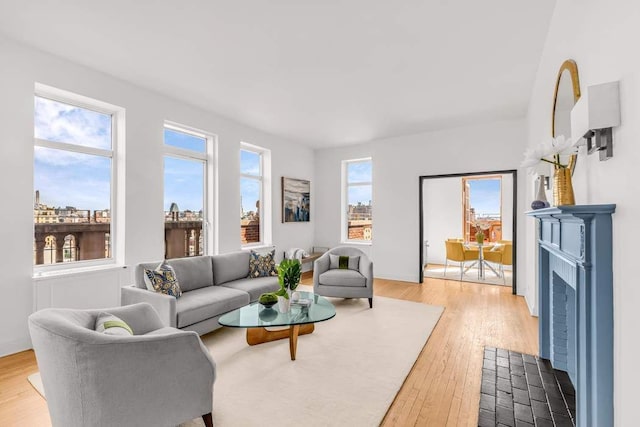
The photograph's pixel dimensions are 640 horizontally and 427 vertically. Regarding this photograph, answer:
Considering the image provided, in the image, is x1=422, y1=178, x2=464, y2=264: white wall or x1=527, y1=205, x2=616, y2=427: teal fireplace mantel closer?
x1=527, y1=205, x2=616, y2=427: teal fireplace mantel

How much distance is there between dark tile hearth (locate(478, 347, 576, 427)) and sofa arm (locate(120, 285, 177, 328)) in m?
2.62

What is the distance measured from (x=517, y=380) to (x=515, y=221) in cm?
340

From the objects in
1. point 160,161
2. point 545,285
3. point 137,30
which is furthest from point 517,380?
point 160,161

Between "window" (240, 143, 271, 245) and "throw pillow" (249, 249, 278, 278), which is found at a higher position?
"window" (240, 143, 271, 245)

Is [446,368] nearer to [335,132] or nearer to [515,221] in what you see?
[515,221]

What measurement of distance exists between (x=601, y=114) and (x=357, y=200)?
5.90 metres

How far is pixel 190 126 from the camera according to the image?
4.66 meters

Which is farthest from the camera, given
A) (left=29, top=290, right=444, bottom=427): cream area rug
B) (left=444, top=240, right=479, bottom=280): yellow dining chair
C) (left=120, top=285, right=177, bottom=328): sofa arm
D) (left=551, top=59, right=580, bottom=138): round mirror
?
(left=444, top=240, right=479, bottom=280): yellow dining chair

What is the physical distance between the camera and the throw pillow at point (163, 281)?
3.17 metres

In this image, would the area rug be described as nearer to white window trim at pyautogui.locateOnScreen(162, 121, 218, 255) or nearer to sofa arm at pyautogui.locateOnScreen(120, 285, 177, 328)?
white window trim at pyautogui.locateOnScreen(162, 121, 218, 255)

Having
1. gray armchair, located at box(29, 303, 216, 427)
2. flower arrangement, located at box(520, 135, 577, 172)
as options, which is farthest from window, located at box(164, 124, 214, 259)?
flower arrangement, located at box(520, 135, 577, 172)

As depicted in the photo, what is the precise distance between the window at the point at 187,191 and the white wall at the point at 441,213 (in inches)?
215

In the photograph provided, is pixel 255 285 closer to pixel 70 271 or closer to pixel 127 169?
pixel 70 271

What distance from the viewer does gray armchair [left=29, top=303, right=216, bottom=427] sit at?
5.04ft
